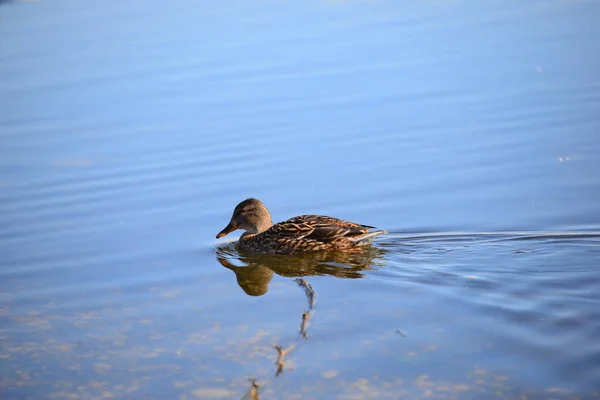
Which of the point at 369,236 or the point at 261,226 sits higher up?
the point at 261,226

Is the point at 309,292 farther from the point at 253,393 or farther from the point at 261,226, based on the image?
the point at 261,226

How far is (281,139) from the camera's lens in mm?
11570

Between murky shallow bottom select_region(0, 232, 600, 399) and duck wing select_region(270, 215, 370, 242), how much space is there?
24 centimetres

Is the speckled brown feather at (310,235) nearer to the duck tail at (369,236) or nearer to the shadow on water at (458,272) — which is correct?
the duck tail at (369,236)

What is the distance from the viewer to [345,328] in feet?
21.7

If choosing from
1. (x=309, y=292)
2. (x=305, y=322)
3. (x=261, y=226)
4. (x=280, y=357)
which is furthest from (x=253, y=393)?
(x=261, y=226)

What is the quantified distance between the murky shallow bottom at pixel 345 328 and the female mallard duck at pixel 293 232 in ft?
A: 0.73

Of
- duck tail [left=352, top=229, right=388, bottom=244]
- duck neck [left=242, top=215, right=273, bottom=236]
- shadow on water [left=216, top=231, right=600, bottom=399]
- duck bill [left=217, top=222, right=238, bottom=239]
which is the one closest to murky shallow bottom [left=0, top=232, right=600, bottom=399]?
shadow on water [left=216, top=231, right=600, bottom=399]

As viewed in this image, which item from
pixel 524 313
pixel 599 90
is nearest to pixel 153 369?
pixel 524 313

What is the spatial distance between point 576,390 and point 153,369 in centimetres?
271

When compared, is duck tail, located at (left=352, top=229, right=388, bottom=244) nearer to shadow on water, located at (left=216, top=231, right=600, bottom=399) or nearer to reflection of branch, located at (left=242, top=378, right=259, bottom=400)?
shadow on water, located at (left=216, top=231, right=600, bottom=399)

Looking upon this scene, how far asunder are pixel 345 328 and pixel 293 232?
100 inches

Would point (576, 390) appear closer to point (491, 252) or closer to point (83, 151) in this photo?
point (491, 252)

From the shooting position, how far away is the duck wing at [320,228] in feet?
28.7
